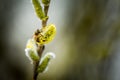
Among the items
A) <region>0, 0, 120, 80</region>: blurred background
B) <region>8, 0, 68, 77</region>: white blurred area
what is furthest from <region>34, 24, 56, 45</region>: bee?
<region>8, 0, 68, 77</region>: white blurred area

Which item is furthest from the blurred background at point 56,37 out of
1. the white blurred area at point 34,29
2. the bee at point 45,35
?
the bee at point 45,35

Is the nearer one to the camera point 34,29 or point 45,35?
point 45,35

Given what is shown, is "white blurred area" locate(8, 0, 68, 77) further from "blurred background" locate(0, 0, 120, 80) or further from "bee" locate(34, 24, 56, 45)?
"bee" locate(34, 24, 56, 45)

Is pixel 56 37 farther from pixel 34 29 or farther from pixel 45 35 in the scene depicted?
pixel 45 35

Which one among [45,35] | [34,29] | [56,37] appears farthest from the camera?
[34,29]

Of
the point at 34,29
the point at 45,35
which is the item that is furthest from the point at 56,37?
the point at 45,35
